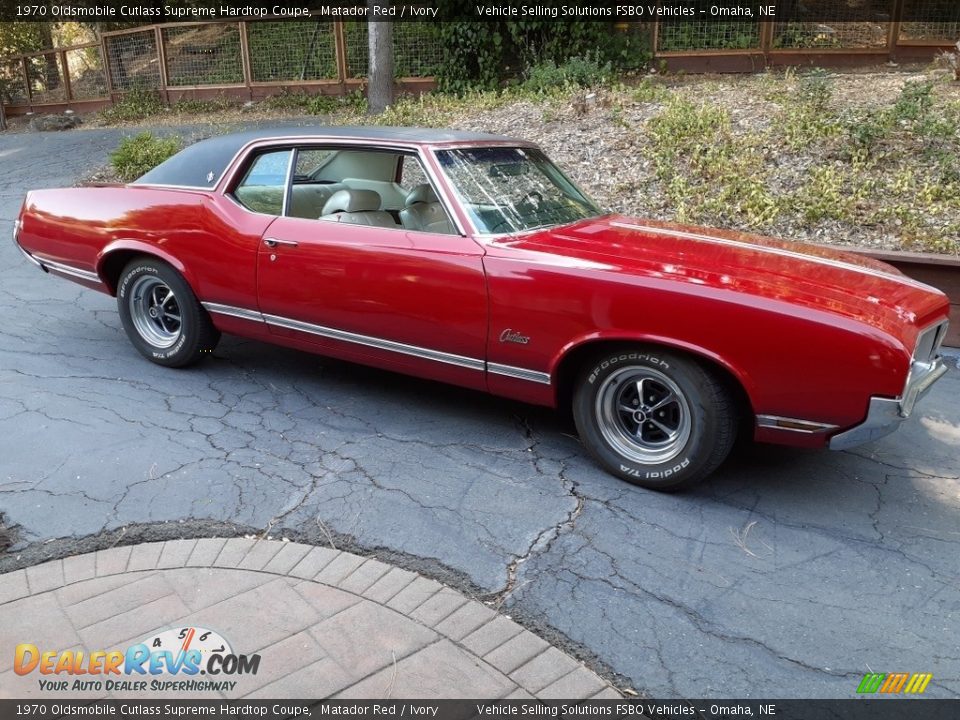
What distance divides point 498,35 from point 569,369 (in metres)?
11.2

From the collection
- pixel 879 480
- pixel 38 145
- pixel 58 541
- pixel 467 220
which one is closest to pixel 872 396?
pixel 879 480

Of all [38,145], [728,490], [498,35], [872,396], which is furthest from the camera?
[38,145]

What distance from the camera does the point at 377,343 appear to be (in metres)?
4.22

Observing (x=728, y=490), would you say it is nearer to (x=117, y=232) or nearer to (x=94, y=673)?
(x=94, y=673)

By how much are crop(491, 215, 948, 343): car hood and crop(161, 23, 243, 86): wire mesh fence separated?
15549 mm

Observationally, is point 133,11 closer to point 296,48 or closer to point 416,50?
point 296,48

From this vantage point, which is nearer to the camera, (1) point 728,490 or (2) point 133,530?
(2) point 133,530

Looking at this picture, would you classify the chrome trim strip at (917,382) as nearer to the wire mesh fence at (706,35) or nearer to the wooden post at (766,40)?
the wooden post at (766,40)

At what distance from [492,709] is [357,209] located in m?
2.86

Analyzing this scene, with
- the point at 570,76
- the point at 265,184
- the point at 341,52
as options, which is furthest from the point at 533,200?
the point at 341,52

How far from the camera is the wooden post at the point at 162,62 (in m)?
18.0

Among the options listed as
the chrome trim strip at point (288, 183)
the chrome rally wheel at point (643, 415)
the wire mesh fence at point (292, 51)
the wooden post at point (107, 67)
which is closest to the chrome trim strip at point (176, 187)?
the chrome trim strip at point (288, 183)

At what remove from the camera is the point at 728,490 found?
3748 millimetres

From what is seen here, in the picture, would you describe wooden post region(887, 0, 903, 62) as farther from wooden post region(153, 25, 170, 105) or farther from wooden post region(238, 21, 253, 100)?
wooden post region(153, 25, 170, 105)
